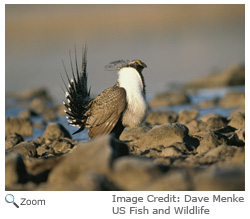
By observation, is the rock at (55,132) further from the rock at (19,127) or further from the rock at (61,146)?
the rock at (19,127)

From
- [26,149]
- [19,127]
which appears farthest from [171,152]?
[19,127]

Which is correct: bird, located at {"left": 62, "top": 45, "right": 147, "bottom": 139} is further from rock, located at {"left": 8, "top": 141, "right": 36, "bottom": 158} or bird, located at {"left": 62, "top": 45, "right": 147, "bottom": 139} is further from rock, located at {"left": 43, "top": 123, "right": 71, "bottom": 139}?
rock, located at {"left": 43, "top": 123, "right": 71, "bottom": 139}

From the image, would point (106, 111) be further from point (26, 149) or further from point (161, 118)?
point (161, 118)

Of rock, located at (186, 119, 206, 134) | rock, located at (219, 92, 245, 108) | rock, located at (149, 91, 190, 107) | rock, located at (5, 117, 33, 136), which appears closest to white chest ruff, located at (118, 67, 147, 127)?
rock, located at (186, 119, 206, 134)

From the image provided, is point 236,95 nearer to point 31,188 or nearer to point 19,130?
point 19,130

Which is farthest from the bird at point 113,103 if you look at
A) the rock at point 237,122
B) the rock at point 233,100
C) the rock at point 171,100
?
the rock at point 171,100
